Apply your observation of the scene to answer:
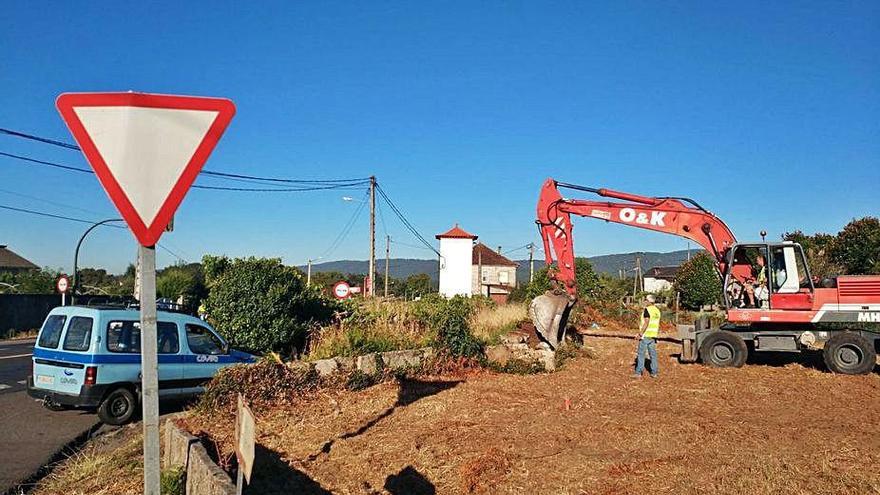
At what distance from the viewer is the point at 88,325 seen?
10.2 meters

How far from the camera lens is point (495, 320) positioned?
18.6 meters

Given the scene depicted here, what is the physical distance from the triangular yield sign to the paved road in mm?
5177

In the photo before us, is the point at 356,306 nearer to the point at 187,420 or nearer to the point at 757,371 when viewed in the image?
the point at 187,420

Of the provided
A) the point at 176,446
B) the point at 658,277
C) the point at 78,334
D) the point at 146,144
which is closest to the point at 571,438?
the point at 176,446

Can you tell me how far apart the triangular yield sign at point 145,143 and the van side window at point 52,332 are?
28.0 ft

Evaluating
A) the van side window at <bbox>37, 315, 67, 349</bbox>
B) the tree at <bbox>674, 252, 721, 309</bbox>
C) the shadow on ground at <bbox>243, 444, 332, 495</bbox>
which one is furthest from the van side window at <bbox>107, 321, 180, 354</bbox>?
the tree at <bbox>674, 252, 721, 309</bbox>

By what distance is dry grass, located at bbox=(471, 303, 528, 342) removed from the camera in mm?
15750

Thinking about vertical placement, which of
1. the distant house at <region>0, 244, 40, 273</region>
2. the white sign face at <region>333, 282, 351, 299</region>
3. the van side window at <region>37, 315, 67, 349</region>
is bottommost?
the van side window at <region>37, 315, 67, 349</region>

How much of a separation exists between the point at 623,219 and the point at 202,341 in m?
10.6

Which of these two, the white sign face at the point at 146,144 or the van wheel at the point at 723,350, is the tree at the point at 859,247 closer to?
the van wheel at the point at 723,350

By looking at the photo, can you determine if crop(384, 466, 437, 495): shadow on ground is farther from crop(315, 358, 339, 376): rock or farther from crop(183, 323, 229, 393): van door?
crop(183, 323, 229, 393): van door

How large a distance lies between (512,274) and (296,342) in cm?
7035

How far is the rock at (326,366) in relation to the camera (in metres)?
11.0

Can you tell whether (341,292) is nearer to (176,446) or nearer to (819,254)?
(176,446)
